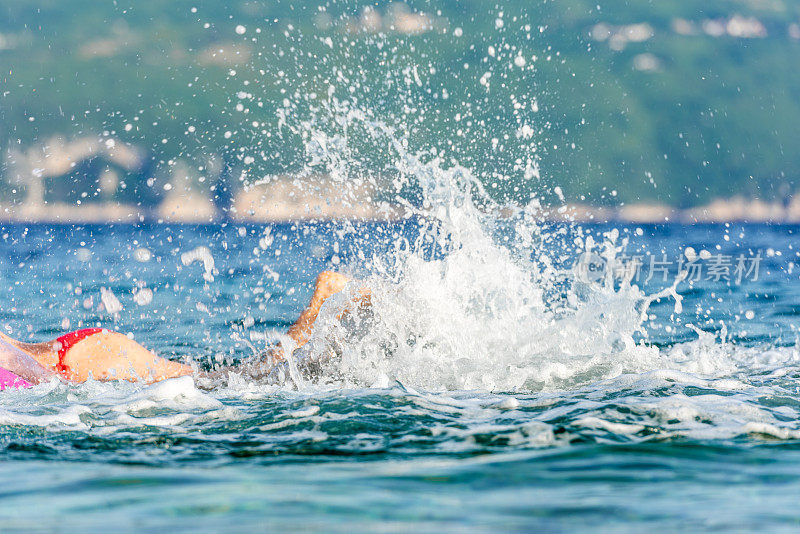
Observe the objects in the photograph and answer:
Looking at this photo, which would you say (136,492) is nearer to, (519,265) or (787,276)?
(519,265)

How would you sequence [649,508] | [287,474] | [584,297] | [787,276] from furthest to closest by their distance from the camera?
[787,276], [584,297], [287,474], [649,508]

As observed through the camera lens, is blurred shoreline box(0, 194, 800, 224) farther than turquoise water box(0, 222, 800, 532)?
Yes

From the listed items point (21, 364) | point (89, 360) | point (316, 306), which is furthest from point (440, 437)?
point (21, 364)

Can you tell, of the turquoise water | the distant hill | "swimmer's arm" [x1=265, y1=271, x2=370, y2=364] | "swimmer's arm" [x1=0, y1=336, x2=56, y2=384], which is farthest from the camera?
the distant hill

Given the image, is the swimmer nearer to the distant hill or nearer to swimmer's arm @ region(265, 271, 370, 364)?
swimmer's arm @ region(265, 271, 370, 364)

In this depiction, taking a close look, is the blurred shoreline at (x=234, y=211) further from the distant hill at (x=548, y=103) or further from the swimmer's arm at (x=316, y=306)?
Answer: the swimmer's arm at (x=316, y=306)

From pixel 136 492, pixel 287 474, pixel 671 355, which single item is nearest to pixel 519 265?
pixel 671 355

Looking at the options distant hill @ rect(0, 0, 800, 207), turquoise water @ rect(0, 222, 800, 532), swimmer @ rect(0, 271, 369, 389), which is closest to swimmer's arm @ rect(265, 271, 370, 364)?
swimmer @ rect(0, 271, 369, 389)

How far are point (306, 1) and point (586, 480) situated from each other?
2977 inches

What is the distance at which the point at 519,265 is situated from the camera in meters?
8.24

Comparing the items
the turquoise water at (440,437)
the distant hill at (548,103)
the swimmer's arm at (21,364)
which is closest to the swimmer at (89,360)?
the swimmer's arm at (21,364)

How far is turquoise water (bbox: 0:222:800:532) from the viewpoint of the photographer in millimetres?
3400

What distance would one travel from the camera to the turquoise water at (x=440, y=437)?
3.40 metres

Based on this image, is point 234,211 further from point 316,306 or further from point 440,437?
point 440,437
